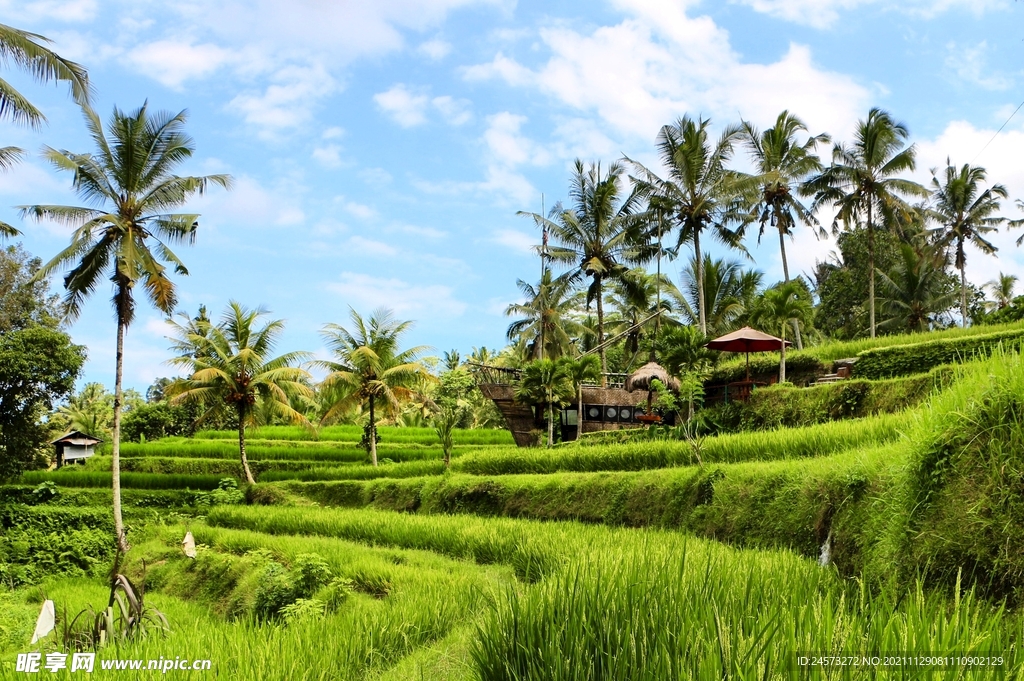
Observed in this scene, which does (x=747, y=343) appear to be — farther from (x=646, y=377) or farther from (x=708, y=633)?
(x=708, y=633)

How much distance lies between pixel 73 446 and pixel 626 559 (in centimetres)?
3712

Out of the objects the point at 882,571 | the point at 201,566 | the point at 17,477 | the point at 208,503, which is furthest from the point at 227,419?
the point at 882,571

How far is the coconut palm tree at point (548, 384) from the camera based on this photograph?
22953mm

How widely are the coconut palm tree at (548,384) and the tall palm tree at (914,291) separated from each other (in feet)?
52.0

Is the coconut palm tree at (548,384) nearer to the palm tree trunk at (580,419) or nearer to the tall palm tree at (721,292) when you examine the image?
the palm tree trunk at (580,419)

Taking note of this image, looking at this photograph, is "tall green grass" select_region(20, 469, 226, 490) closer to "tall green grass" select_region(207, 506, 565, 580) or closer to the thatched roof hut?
"tall green grass" select_region(207, 506, 565, 580)

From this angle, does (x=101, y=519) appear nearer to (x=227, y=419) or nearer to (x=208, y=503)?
(x=208, y=503)

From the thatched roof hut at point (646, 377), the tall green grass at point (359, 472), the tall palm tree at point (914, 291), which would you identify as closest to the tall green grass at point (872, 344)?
the thatched roof hut at point (646, 377)

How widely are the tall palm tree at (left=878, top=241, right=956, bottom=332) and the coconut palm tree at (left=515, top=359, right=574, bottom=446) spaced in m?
15.8

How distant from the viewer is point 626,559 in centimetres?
545

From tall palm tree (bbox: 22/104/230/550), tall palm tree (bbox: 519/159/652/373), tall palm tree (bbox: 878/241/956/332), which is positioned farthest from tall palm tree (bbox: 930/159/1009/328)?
tall palm tree (bbox: 22/104/230/550)

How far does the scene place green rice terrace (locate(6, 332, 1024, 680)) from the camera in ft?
11.2

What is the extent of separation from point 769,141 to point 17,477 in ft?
95.0

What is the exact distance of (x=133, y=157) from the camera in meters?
19.6
